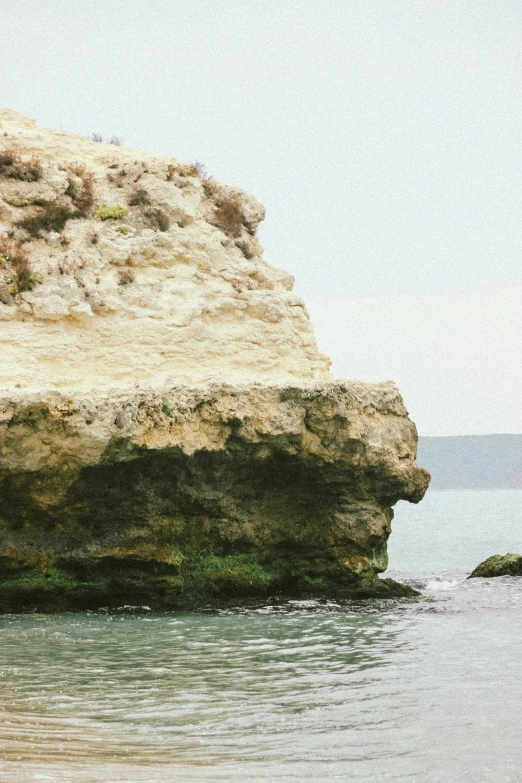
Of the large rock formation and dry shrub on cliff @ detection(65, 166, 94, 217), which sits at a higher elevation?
dry shrub on cliff @ detection(65, 166, 94, 217)

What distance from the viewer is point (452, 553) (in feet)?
142

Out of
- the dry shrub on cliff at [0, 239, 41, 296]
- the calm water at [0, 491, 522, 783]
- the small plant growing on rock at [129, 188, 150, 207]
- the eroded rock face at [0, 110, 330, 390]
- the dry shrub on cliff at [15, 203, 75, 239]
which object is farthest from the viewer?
the small plant growing on rock at [129, 188, 150, 207]

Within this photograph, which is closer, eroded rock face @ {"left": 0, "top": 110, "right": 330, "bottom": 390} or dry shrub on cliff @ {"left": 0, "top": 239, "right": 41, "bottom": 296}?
eroded rock face @ {"left": 0, "top": 110, "right": 330, "bottom": 390}

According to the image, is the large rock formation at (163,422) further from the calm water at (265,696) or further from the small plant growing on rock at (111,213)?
the calm water at (265,696)

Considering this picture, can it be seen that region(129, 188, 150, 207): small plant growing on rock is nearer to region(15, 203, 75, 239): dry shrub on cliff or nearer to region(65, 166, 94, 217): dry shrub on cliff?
region(65, 166, 94, 217): dry shrub on cliff

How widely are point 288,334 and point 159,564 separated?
5.40 m

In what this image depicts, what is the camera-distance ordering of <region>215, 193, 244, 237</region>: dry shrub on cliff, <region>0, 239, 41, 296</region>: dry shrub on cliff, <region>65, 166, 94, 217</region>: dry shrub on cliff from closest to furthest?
<region>0, 239, 41, 296</region>: dry shrub on cliff < <region>65, 166, 94, 217</region>: dry shrub on cliff < <region>215, 193, 244, 237</region>: dry shrub on cliff

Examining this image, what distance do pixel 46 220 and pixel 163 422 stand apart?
20.5ft

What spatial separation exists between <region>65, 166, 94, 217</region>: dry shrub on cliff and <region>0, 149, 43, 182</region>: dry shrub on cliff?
2.21 ft

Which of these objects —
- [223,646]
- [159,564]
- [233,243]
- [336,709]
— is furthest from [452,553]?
[336,709]

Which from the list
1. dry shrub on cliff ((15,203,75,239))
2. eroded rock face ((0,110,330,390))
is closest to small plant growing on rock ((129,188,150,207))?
eroded rock face ((0,110,330,390))

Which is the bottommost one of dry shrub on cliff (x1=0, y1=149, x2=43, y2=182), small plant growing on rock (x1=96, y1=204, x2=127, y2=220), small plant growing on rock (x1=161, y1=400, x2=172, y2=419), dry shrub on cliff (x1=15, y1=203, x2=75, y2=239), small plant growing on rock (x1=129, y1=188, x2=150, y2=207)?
small plant growing on rock (x1=161, y1=400, x2=172, y2=419)

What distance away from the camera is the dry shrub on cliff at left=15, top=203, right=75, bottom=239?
1917cm

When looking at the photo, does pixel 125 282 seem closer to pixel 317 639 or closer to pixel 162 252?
pixel 162 252
